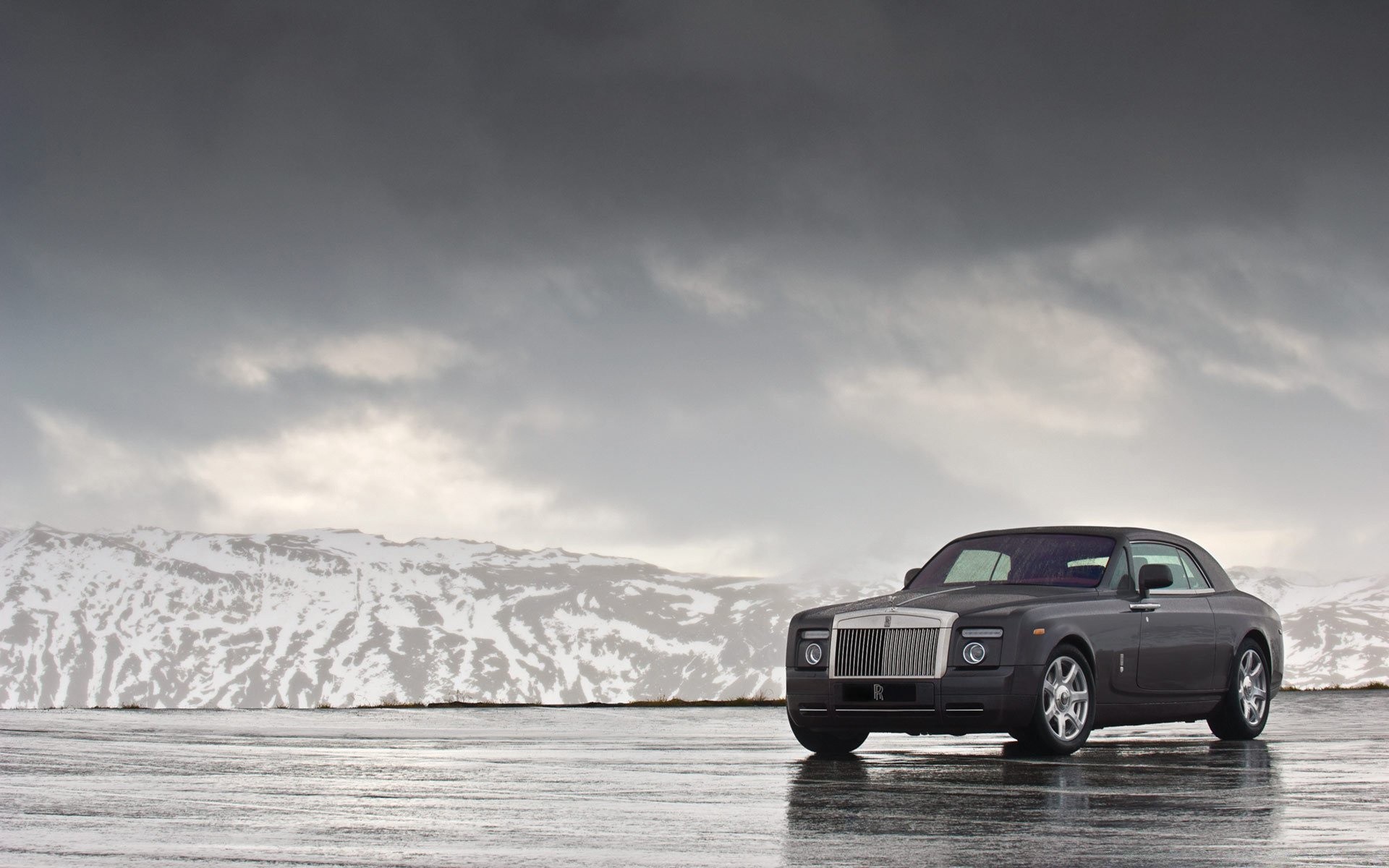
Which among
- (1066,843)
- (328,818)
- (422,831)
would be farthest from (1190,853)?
(328,818)

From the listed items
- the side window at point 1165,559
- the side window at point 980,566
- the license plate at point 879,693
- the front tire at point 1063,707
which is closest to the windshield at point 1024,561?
the side window at point 980,566

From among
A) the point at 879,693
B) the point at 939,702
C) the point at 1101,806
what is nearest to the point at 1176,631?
the point at 939,702

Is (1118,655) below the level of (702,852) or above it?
above

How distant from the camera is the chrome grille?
11.0m

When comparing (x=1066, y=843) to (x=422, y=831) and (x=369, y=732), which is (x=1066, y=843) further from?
(x=369, y=732)

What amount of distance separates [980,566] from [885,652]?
6.40ft

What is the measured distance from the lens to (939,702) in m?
10.9

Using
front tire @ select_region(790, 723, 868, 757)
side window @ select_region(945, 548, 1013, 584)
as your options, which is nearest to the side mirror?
side window @ select_region(945, 548, 1013, 584)

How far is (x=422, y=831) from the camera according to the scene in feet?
21.8

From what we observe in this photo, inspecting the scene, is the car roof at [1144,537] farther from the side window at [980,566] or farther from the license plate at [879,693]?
the license plate at [879,693]

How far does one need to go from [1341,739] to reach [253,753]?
842 centimetres

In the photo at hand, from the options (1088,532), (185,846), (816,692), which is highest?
(1088,532)

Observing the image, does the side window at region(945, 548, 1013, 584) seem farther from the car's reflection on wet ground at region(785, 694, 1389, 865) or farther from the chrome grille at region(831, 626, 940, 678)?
the chrome grille at region(831, 626, 940, 678)

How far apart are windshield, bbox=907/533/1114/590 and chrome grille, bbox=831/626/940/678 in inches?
57.4
